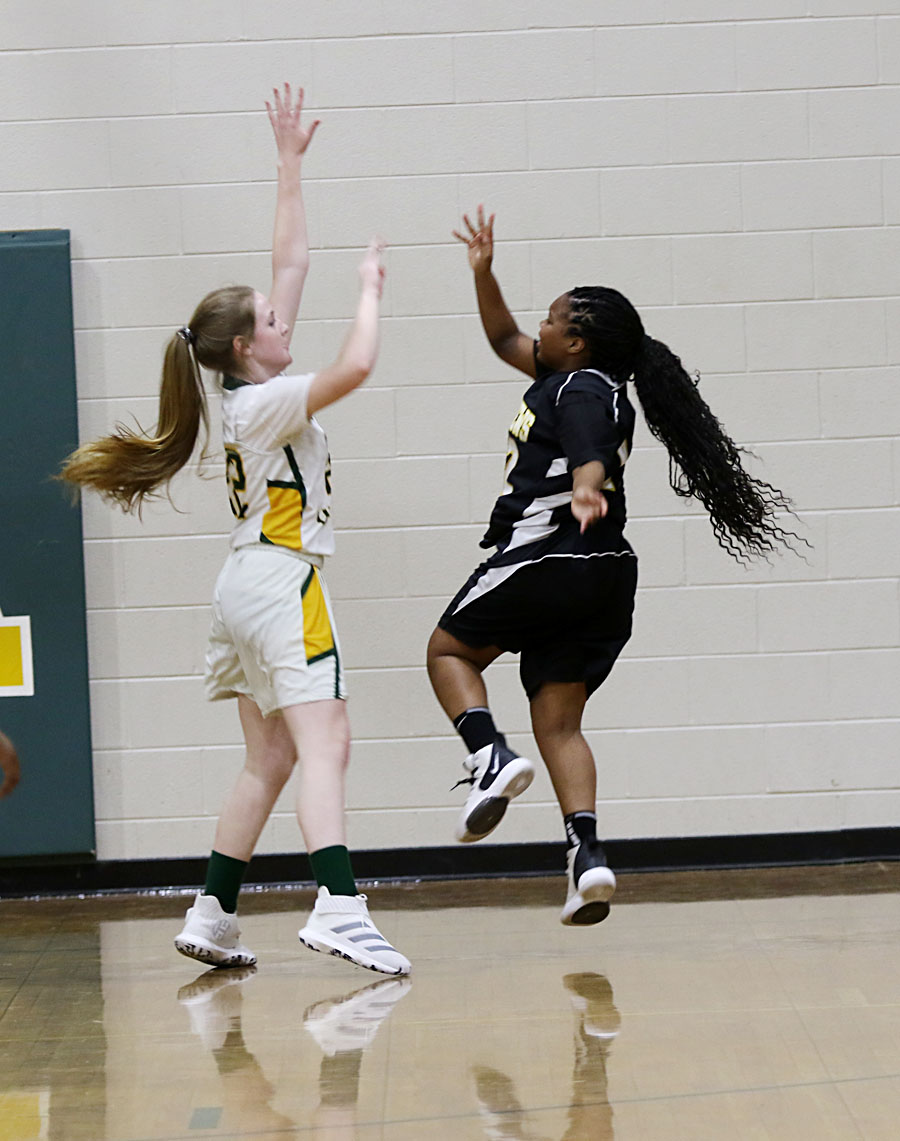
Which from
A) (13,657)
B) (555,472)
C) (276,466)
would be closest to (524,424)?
(555,472)

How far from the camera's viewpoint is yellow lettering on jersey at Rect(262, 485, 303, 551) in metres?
3.42

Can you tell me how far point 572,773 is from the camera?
344 cm

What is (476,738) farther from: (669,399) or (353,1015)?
(669,399)

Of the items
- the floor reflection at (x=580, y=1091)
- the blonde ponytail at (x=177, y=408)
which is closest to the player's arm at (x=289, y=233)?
the blonde ponytail at (x=177, y=408)

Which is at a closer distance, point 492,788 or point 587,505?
point 587,505

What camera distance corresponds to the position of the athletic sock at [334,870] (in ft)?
10.9

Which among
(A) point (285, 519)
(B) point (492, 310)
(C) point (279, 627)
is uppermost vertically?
(B) point (492, 310)

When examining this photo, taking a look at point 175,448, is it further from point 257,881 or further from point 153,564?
point 257,881

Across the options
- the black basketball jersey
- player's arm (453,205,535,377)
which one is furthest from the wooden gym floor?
player's arm (453,205,535,377)

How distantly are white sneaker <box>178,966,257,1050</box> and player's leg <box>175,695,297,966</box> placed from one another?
0.05m

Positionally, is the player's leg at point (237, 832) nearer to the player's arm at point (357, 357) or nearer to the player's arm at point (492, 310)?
the player's arm at point (357, 357)

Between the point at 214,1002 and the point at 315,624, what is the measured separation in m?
0.88

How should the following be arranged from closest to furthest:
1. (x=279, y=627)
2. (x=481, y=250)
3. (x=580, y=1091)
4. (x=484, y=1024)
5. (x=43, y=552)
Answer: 1. (x=580, y=1091)
2. (x=484, y=1024)
3. (x=279, y=627)
4. (x=481, y=250)
5. (x=43, y=552)

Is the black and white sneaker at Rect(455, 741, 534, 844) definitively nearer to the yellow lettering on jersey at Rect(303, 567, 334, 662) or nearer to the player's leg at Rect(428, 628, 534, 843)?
the player's leg at Rect(428, 628, 534, 843)
